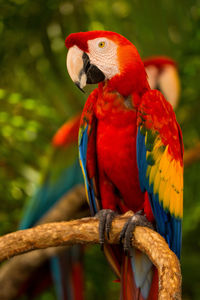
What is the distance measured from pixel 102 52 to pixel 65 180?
2.97 ft

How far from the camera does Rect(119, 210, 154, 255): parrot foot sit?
0.81 m

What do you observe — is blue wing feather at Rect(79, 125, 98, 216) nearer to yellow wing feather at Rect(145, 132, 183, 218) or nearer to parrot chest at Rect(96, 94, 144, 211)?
parrot chest at Rect(96, 94, 144, 211)

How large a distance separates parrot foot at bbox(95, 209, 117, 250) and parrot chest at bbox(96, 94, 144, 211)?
8 centimetres

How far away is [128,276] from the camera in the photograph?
0.89 meters

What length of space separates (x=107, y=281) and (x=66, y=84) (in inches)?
40.6

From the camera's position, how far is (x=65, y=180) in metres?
1.65

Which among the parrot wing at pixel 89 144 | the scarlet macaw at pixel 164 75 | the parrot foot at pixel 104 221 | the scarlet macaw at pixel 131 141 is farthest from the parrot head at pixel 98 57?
the scarlet macaw at pixel 164 75

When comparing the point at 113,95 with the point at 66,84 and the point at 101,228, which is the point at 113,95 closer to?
the point at 101,228

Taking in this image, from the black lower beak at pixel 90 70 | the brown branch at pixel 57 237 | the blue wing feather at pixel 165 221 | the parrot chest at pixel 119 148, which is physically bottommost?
the blue wing feather at pixel 165 221

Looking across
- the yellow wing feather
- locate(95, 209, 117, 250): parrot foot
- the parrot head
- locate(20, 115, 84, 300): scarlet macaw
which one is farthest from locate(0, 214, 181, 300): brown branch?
locate(20, 115, 84, 300): scarlet macaw

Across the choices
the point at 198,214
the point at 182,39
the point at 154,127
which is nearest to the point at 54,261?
the point at 198,214

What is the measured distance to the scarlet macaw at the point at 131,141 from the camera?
826 millimetres

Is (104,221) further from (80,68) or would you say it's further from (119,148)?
(80,68)

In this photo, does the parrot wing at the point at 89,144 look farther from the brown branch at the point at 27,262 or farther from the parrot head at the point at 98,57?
the brown branch at the point at 27,262
